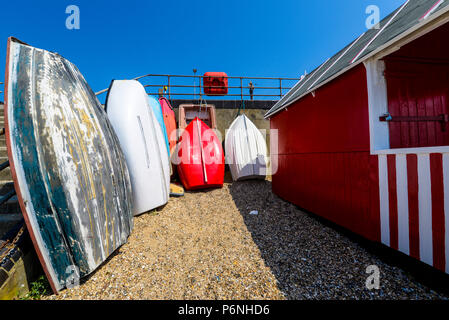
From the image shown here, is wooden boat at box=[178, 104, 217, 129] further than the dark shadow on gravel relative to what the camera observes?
Yes

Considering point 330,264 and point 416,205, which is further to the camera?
point 330,264

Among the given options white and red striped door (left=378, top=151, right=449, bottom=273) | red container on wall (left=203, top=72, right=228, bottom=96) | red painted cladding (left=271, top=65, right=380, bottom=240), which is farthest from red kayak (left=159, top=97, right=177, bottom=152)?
white and red striped door (left=378, top=151, right=449, bottom=273)

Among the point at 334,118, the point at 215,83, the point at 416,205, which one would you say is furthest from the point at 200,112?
the point at 416,205

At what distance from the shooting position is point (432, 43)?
260cm

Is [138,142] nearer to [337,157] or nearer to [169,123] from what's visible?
[169,123]

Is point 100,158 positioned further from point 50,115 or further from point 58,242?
point 58,242

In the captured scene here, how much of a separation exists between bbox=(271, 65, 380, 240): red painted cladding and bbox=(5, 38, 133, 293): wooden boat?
3426 mm

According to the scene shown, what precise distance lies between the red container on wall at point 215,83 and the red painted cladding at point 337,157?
584 centimetres

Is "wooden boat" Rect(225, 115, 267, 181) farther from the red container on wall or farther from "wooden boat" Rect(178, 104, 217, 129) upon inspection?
the red container on wall

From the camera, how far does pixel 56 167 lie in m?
1.87

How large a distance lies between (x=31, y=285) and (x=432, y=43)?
5.68 meters

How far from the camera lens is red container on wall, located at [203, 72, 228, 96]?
9.62 meters

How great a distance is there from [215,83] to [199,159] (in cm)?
603
